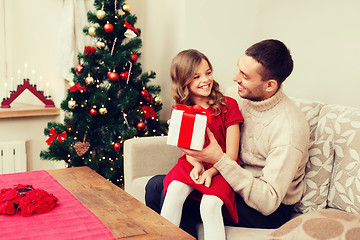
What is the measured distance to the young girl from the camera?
1.59 meters

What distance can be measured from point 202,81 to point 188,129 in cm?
44

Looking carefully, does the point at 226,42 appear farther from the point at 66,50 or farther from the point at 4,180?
the point at 4,180

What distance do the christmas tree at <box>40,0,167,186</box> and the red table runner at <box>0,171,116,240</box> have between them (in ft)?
4.31

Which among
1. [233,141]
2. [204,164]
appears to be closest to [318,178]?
[233,141]

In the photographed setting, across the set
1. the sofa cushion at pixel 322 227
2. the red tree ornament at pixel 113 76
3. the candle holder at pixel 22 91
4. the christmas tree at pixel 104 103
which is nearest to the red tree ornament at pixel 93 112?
the christmas tree at pixel 104 103

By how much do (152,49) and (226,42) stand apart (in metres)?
0.77

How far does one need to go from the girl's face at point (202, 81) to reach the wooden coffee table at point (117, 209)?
60 centimetres

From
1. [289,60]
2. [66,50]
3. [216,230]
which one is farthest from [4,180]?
[66,50]

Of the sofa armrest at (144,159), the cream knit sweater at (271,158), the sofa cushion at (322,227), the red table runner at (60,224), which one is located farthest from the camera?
the sofa armrest at (144,159)

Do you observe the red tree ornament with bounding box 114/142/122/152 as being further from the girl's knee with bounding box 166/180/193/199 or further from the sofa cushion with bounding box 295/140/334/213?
the sofa cushion with bounding box 295/140/334/213

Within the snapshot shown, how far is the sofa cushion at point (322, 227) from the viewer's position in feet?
3.59

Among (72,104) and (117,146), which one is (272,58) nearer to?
(117,146)

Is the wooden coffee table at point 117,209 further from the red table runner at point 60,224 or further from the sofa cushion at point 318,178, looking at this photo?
the sofa cushion at point 318,178

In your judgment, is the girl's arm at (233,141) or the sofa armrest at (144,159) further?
the sofa armrest at (144,159)
